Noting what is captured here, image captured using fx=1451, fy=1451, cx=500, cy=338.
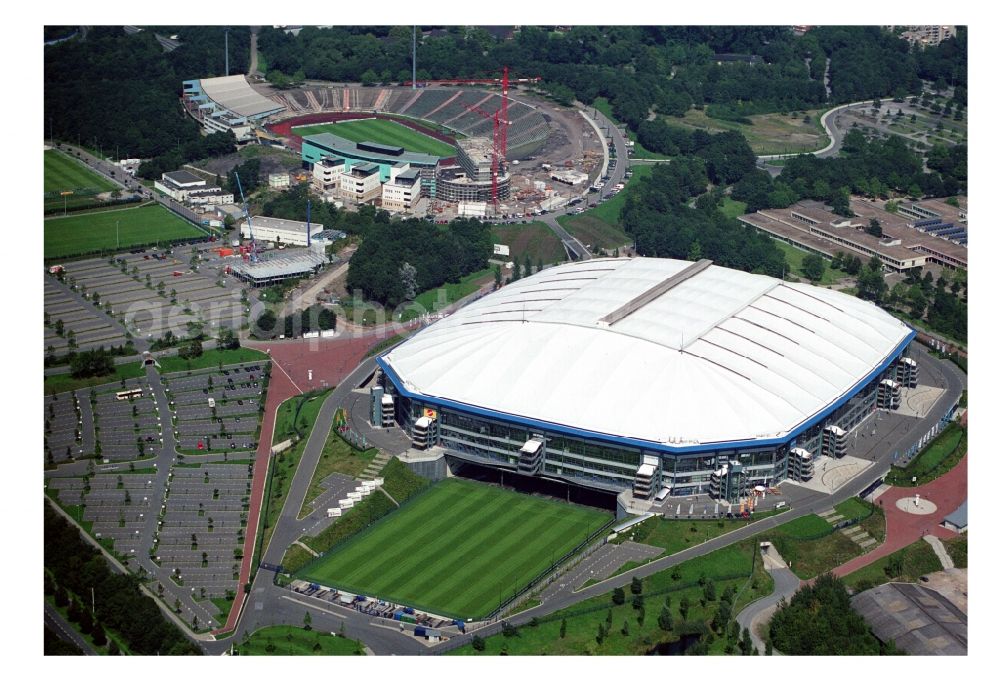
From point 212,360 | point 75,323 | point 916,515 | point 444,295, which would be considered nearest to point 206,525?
point 212,360

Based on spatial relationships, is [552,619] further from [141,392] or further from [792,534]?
[141,392]

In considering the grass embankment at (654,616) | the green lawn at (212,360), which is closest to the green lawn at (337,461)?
the green lawn at (212,360)

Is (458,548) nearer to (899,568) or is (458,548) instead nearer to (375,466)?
(375,466)

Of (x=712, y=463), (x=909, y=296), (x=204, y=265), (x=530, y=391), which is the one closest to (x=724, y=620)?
(x=712, y=463)

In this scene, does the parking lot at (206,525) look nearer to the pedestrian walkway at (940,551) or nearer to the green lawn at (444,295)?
the green lawn at (444,295)

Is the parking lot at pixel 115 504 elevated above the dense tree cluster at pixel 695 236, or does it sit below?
below

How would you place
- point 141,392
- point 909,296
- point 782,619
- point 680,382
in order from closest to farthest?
point 782,619, point 680,382, point 141,392, point 909,296

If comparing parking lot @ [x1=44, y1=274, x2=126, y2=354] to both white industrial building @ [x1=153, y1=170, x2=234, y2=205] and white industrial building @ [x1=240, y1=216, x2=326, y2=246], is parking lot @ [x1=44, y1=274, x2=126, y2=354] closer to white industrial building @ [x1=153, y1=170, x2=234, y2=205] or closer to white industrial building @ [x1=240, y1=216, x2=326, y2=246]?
white industrial building @ [x1=240, y1=216, x2=326, y2=246]
